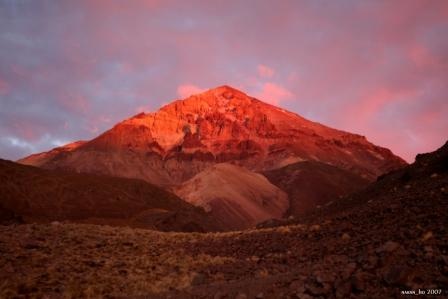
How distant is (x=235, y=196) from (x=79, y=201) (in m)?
49.0

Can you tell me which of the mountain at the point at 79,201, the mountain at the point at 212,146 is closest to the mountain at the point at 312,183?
the mountain at the point at 212,146

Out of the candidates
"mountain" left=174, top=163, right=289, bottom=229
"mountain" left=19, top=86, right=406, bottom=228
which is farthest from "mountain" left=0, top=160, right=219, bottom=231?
"mountain" left=19, top=86, right=406, bottom=228

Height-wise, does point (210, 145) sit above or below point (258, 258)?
above

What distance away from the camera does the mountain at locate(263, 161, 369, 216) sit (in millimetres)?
106375

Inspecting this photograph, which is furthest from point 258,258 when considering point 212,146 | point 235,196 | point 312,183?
point 212,146

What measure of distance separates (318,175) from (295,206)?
20.4 meters

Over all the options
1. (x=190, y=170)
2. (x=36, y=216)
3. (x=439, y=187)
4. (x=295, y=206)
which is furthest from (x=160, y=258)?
(x=190, y=170)

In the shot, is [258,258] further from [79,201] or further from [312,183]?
[312,183]

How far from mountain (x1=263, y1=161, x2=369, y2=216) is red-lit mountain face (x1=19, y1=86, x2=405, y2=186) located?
2057cm

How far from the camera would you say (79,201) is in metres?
43.3

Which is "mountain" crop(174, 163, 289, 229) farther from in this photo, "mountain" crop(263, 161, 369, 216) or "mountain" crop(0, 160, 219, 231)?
"mountain" crop(0, 160, 219, 231)

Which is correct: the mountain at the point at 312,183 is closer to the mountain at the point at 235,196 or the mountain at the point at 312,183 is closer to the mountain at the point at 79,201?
the mountain at the point at 235,196

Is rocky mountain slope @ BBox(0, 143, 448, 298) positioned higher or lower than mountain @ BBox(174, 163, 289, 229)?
lower

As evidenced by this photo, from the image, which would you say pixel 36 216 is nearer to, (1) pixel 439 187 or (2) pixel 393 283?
(1) pixel 439 187
